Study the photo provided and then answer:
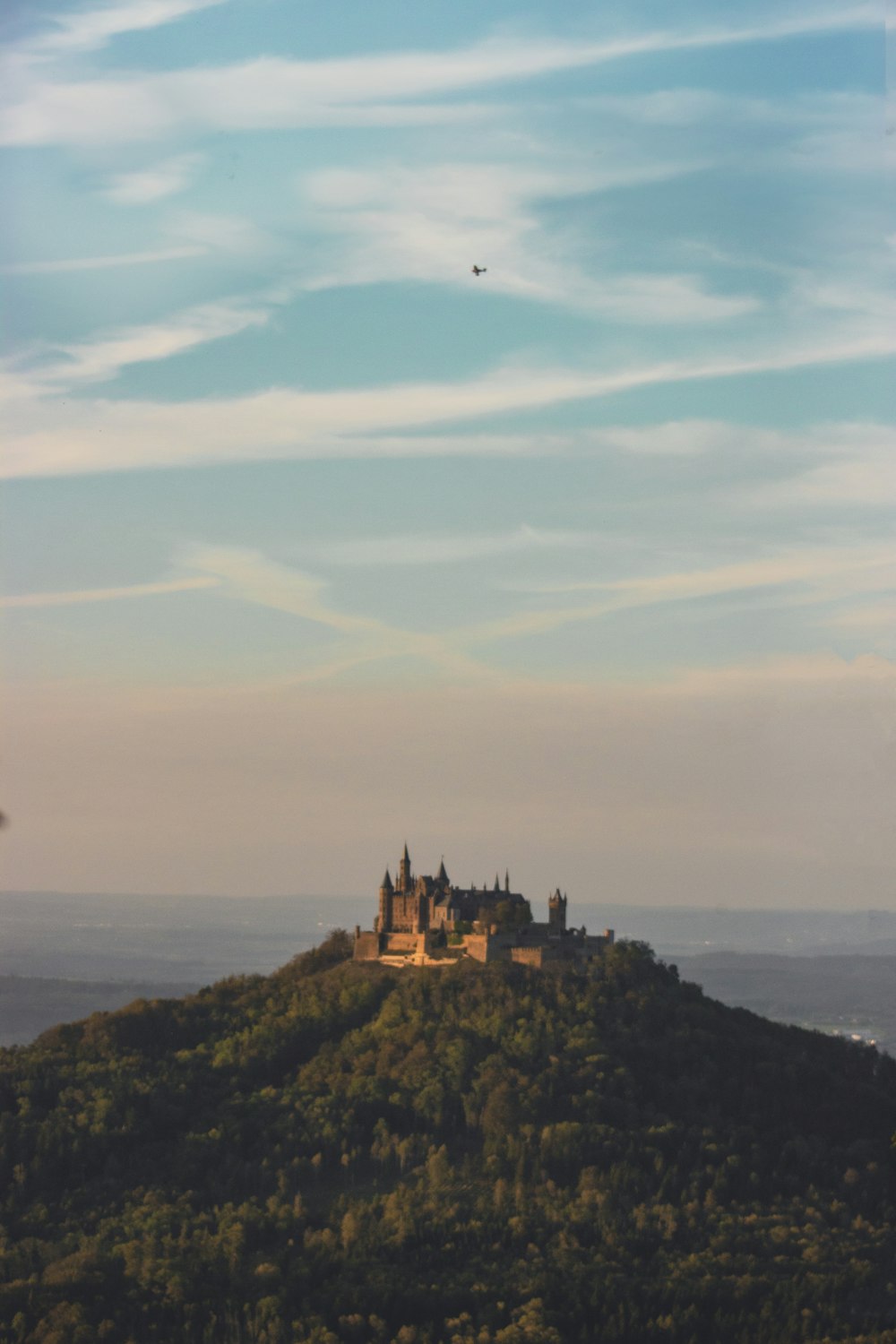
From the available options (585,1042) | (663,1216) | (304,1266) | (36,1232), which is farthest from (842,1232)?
(36,1232)

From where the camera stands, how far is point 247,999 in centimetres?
11475

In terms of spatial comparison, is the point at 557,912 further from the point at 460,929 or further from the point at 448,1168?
the point at 448,1168

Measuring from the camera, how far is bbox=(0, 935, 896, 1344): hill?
3260 inches

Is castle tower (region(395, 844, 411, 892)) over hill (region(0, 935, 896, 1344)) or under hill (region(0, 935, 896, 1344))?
over

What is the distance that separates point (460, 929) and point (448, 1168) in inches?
754

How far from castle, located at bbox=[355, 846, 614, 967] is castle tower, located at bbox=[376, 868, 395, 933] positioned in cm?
5

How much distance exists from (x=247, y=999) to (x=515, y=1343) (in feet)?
125

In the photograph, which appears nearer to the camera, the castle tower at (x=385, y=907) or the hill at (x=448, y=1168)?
the hill at (x=448, y=1168)

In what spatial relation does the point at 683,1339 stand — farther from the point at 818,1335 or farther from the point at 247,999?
the point at 247,999

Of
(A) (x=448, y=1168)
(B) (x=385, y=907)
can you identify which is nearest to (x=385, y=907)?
(B) (x=385, y=907)

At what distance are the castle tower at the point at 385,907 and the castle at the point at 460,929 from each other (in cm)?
5

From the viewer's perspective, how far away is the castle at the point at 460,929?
10719cm

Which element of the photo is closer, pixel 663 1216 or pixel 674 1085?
pixel 663 1216

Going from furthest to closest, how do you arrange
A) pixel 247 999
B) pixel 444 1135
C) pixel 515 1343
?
pixel 247 999, pixel 444 1135, pixel 515 1343
